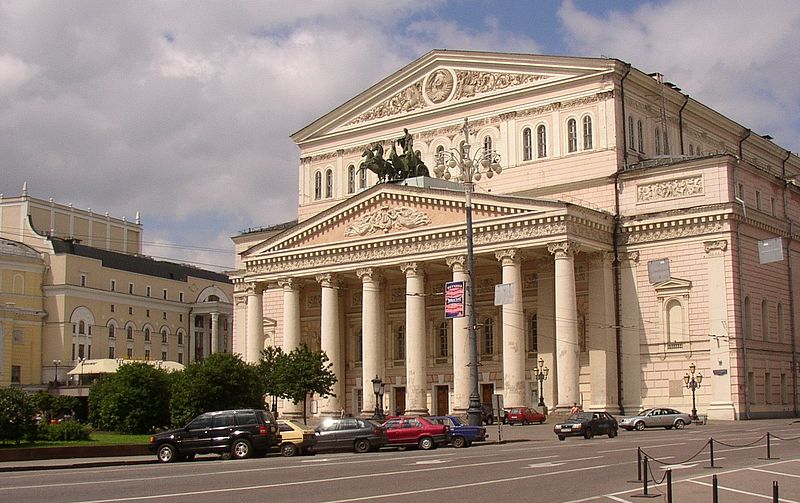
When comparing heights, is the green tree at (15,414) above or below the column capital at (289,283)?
below

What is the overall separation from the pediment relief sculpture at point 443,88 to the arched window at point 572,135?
3764 mm

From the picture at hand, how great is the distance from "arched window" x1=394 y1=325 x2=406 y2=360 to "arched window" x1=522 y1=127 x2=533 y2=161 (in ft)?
46.7

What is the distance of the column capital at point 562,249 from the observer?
57.7 meters

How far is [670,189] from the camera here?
199 ft

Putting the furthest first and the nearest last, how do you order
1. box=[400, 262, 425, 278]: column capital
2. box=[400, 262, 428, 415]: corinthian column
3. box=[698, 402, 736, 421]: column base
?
box=[400, 262, 425, 278]: column capital < box=[400, 262, 428, 415]: corinthian column < box=[698, 402, 736, 421]: column base

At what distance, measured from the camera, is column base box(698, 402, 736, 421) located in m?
56.3

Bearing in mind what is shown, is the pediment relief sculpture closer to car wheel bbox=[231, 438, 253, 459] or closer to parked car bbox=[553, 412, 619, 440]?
parked car bbox=[553, 412, 619, 440]

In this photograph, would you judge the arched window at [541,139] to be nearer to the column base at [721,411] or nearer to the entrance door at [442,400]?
the entrance door at [442,400]

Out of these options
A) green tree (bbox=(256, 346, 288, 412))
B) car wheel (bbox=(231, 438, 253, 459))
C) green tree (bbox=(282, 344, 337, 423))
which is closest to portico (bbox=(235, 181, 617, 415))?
green tree (bbox=(282, 344, 337, 423))

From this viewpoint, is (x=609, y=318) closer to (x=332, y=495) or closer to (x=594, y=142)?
(x=594, y=142)

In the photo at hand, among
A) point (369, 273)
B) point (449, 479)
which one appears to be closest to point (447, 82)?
point (369, 273)

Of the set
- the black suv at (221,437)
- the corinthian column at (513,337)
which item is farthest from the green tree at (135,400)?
the corinthian column at (513,337)

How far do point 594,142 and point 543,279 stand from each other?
9195 millimetres

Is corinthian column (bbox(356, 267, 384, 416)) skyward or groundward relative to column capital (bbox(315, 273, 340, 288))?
Answer: groundward
